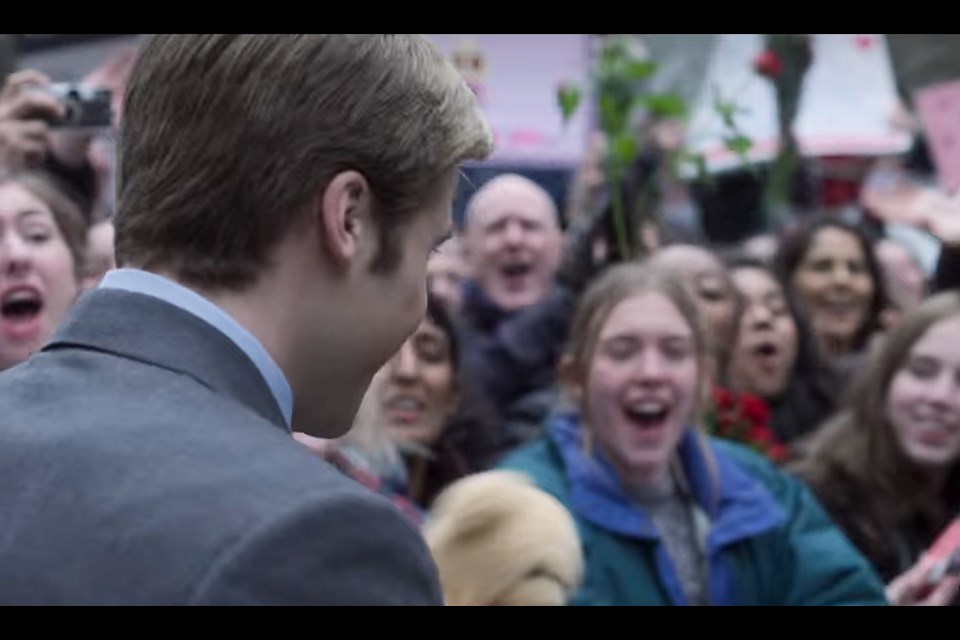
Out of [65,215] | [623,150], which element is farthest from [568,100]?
[65,215]

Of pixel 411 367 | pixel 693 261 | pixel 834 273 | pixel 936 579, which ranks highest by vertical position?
pixel 693 261

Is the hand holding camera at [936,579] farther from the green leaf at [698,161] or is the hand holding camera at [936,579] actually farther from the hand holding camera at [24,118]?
the green leaf at [698,161]

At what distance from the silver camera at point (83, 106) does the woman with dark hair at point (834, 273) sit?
2604 millimetres

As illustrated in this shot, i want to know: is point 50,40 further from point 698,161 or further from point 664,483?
point 664,483

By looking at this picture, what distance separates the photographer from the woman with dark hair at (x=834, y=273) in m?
6.55

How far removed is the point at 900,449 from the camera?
4.80 meters

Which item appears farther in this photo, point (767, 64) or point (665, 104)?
point (767, 64)

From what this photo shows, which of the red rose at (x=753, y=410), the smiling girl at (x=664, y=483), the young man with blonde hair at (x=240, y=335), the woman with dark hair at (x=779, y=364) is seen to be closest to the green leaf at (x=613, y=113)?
the woman with dark hair at (x=779, y=364)

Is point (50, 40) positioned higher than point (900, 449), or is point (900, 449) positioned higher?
point (50, 40)

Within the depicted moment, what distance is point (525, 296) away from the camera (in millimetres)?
5887

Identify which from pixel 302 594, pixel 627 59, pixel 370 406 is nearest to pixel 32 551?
pixel 302 594

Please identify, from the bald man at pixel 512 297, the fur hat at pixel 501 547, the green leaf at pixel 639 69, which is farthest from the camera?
the green leaf at pixel 639 69

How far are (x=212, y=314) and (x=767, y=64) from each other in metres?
5.42
